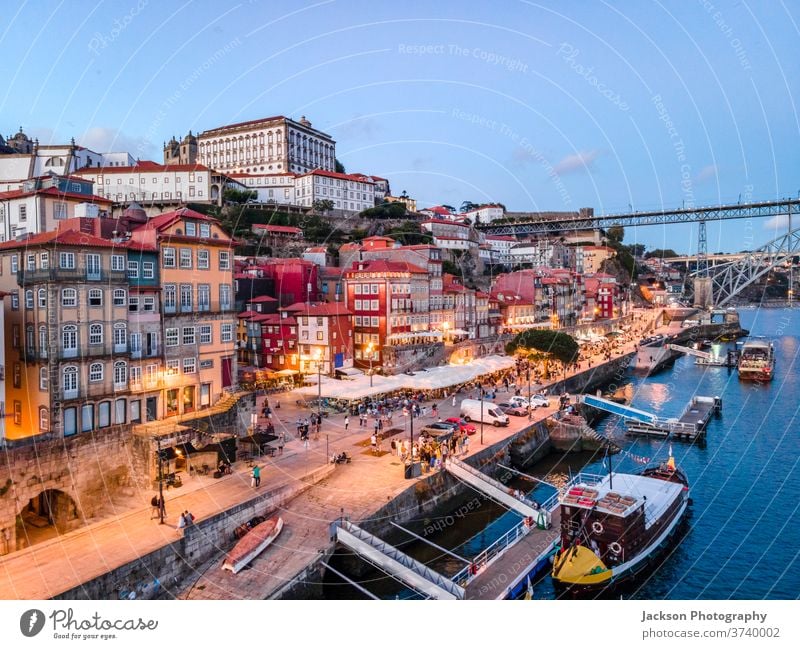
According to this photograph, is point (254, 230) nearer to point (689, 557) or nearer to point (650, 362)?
point (650, 362)

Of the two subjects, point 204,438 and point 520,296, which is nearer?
point 204,438

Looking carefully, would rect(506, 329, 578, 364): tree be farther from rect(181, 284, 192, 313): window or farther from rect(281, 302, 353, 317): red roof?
rect(181, 284, 192, 313): window

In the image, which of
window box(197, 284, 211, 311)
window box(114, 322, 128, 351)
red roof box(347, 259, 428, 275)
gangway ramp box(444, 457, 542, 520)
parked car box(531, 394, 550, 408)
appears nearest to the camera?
gangway ramp box(444, 457, 542, 520)

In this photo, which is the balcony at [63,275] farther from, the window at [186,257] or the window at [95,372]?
the window at [186,257]

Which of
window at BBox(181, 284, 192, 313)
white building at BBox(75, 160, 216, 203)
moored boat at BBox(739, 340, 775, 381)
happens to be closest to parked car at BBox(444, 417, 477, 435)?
window at BBox(181, 284, 192, 313)

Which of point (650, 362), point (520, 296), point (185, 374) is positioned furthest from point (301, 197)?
point (185, 374)

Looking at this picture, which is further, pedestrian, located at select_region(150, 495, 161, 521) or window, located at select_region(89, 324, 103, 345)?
window, located at select_region(89, 324, 103, 345)
